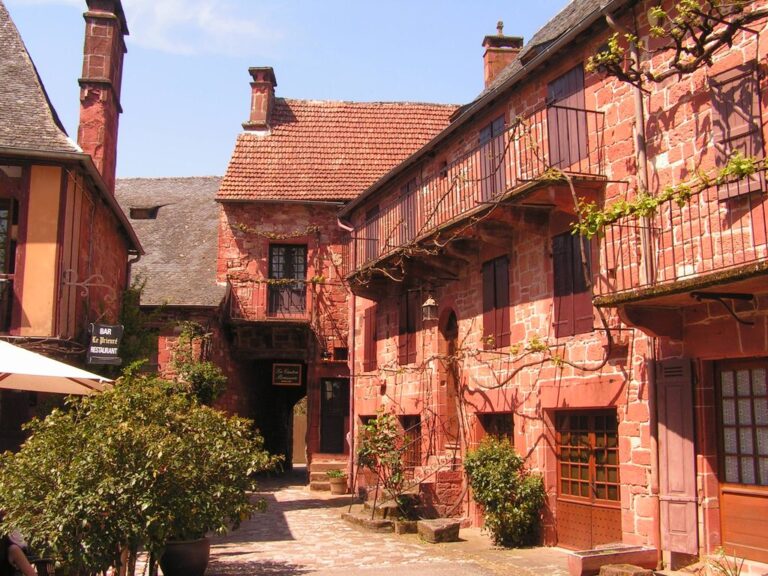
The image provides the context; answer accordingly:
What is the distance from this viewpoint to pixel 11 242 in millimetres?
12898

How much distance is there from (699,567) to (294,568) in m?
4.87

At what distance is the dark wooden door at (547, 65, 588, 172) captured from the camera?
36.3ft

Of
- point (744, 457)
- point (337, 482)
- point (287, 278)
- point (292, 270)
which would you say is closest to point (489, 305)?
point (744, 457)

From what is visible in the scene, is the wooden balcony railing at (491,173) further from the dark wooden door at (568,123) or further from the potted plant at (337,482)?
the potted plant at (337,482)

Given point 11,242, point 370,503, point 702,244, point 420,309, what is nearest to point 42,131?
point 11,242

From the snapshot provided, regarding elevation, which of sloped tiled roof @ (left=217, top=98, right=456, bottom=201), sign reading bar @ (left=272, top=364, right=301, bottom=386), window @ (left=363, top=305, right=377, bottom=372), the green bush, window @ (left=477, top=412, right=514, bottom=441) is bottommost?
the green bush

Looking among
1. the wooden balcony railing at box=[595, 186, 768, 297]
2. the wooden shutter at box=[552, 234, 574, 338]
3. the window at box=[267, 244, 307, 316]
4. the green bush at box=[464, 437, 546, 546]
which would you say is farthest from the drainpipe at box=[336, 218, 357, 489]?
the wooden balcony railing at box=[595, 186, 768, 297]

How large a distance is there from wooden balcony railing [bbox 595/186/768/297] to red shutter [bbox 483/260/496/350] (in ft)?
11.3

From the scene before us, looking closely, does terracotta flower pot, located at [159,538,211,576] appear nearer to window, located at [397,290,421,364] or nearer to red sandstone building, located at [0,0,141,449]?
red sandstone building, located at [0,0,141,449]

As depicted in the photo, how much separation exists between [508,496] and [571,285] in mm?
3074

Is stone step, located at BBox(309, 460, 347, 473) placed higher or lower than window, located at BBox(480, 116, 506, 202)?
lower

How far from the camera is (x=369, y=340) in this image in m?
19.8

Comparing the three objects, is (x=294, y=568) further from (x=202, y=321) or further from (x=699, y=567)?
(x=202, y=321)

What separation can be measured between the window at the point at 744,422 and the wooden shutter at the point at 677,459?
1.09 ft
